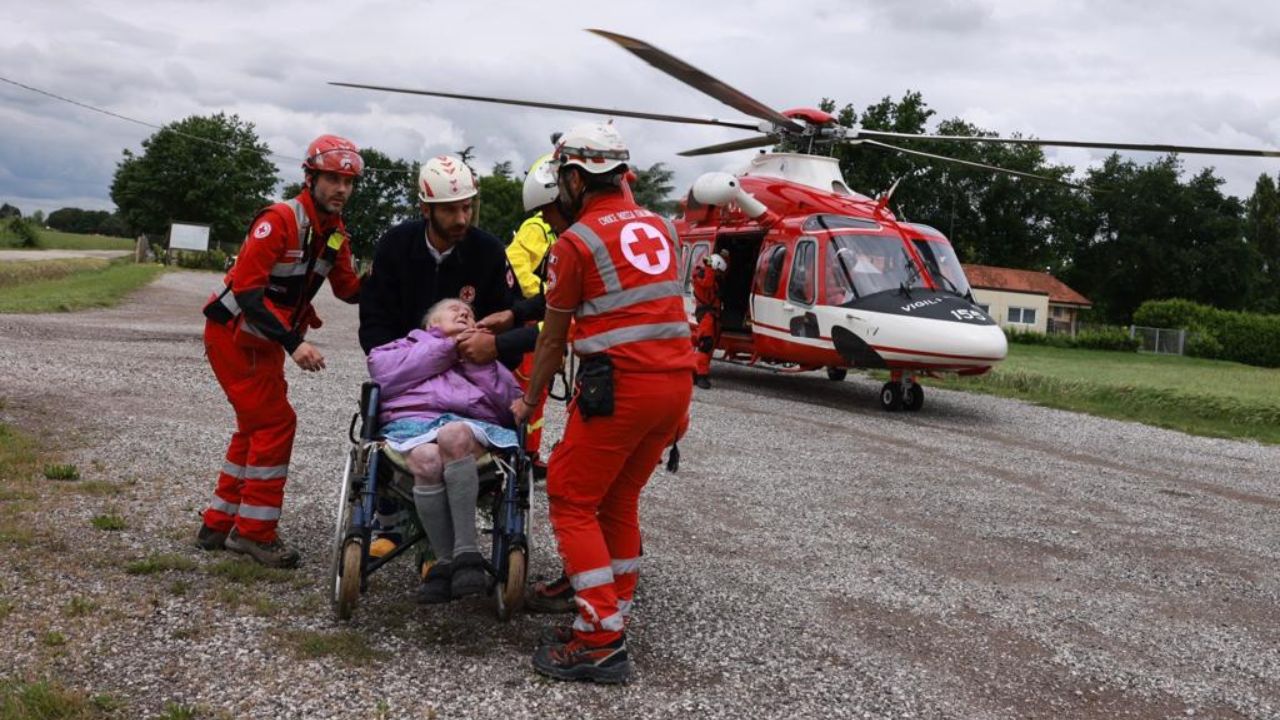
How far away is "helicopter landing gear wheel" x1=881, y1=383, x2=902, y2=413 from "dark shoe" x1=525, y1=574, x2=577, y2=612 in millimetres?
9786

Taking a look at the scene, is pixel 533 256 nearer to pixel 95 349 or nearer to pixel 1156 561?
pixel 1156 561

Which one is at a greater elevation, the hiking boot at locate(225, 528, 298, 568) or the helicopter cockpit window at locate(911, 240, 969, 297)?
the helicopter cockpit window at locate(911, 240, 969, 297)

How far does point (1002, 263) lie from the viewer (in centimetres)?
7975

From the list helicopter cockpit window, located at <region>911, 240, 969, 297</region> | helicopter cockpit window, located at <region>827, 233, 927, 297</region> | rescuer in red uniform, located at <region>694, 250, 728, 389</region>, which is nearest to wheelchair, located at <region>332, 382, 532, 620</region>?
helicopter cockpit window, located at <region>827, 233, 927, 297</region>

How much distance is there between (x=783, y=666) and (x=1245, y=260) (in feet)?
274

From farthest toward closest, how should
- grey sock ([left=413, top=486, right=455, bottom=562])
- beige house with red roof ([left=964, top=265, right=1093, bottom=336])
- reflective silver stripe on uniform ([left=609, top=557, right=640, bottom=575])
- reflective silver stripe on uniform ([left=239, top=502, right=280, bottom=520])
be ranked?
beige house with red roof ([left=964, top=265, right=1093, bottom=336]) < reflective silver stripe on uniform ([left=239, top=502, right=280, bottom=520]) < reflective silver stripe on uniform ([left=609, top=557, right=640, bottom=575]) < grey sock ([left=413, top=486, right=455, bottom=562])

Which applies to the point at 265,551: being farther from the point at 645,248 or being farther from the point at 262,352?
the point at 645,248

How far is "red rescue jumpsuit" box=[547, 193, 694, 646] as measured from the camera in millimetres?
3990

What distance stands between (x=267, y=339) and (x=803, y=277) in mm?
9868

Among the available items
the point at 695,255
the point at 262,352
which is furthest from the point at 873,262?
the point at 262,352

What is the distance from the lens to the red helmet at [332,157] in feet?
16.3

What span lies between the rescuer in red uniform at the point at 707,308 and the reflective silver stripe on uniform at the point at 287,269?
33.3 feet

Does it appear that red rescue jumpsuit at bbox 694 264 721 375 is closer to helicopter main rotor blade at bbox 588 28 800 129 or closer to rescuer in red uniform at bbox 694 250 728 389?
rescuer in red uniform at bbox 694 250 728 389

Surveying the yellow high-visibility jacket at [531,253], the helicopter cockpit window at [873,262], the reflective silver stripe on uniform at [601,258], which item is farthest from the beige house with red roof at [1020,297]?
the reflective silver stripe on uniform at [601,258]
